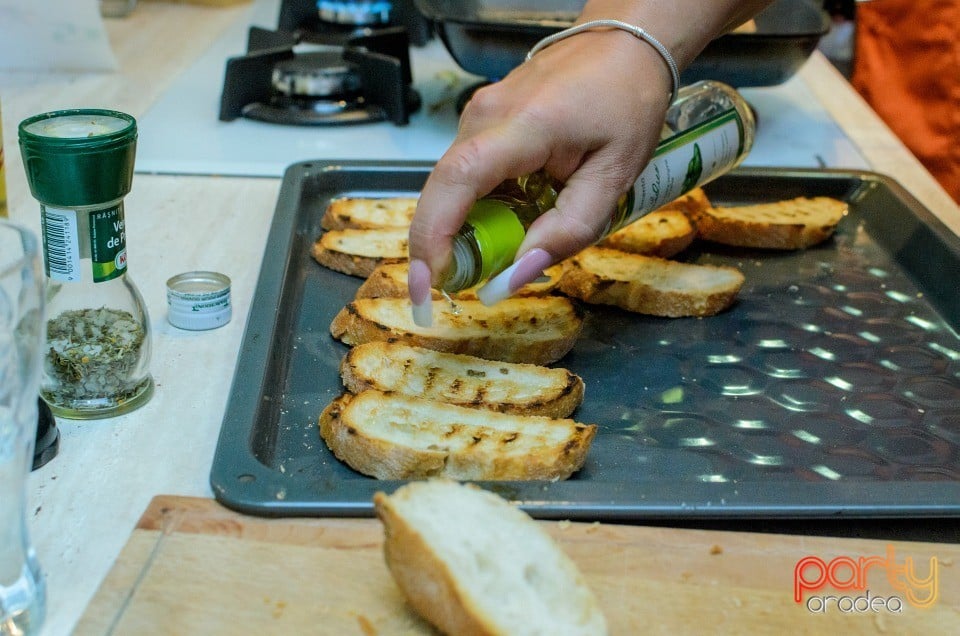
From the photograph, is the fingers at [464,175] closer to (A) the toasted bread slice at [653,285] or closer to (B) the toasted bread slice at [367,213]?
(A) the toasted bread slice at [653,285]

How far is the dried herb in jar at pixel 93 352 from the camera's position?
3.65ft

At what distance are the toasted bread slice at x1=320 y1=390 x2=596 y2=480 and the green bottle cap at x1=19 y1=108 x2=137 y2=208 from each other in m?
0.35

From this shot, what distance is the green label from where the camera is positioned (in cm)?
107

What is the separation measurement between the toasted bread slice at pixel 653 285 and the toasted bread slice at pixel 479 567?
2.26ft

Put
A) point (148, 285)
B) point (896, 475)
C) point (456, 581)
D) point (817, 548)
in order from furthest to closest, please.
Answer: point (148, 285), point (896, 475), point (817, 548), point (456, 581)

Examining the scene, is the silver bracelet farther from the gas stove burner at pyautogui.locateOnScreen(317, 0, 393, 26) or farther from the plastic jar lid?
the gas stove burner at pyautogui.locateOnScreen(317, 0, 393, 26)

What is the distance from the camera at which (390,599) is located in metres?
0.88

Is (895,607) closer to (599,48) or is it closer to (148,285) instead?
(599,48)

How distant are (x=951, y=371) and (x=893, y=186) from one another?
0.58 meters

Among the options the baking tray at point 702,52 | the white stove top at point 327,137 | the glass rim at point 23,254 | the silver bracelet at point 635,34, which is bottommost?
the white stove top at point 327,137

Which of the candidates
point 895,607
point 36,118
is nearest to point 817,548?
point 895,607

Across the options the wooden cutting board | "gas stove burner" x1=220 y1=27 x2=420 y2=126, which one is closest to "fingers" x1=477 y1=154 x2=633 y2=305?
the wooden cutting board

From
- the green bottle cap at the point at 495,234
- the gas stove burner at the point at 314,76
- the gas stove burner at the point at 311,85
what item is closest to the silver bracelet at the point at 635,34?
the green bottle cap at the point at 495,234

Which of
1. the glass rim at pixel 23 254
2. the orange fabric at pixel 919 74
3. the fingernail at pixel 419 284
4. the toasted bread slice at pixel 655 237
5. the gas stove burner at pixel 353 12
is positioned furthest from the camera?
the gas stove burner at pixel 353 12
